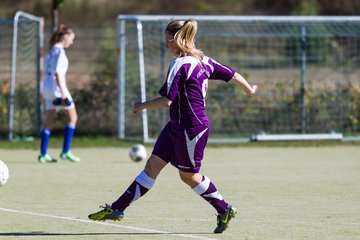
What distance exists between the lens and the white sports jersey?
14617 mm

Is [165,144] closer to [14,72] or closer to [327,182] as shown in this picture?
[327,182]

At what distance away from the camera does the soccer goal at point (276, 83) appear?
61.4ft

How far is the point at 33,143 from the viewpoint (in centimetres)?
1809

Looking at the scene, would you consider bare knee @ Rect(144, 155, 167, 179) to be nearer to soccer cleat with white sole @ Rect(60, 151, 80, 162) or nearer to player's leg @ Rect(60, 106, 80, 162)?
player's leg @ Rect(60, 106, 80, 162)

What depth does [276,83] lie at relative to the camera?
64.4 ft

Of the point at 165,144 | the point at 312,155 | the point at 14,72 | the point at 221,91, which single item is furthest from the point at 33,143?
the point at 165,144

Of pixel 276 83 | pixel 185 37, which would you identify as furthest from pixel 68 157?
pixel 185 37

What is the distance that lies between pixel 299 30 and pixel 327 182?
7.96 metres

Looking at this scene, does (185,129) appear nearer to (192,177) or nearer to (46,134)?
(192,177)

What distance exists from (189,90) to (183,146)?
1.57 ft

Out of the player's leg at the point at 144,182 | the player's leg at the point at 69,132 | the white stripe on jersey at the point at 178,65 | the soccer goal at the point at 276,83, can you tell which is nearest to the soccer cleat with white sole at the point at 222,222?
the player's leg at the point at 144,182

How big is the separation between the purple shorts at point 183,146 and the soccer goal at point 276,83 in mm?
9736

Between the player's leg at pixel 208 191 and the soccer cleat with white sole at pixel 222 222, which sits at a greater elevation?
the player's leg at pixel 208 191

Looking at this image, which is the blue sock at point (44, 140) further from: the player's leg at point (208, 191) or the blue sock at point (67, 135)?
the player's leg at point (208, 191)
